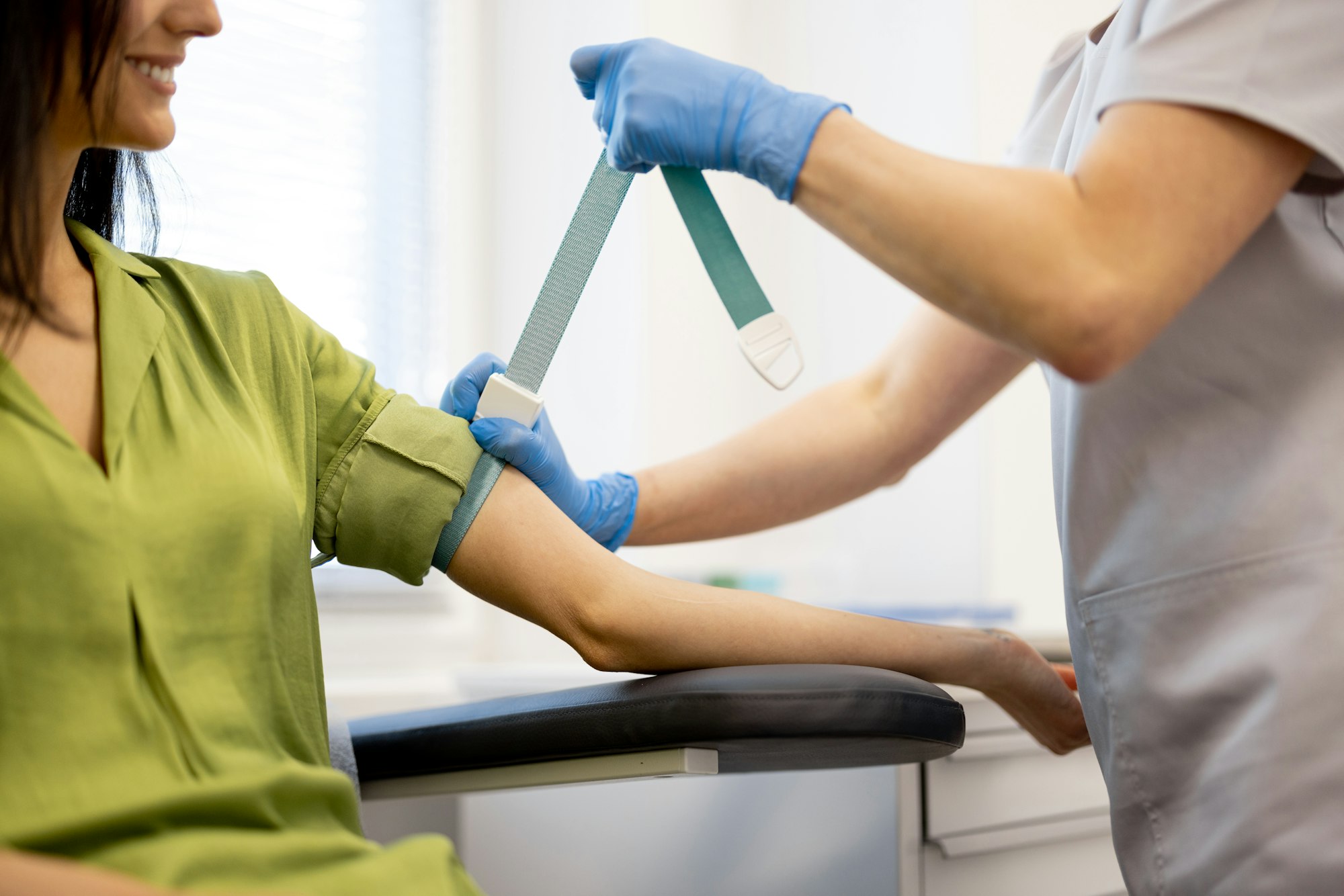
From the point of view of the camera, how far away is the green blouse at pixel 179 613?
730 millimetres

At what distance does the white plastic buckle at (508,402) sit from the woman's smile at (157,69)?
1.21ft

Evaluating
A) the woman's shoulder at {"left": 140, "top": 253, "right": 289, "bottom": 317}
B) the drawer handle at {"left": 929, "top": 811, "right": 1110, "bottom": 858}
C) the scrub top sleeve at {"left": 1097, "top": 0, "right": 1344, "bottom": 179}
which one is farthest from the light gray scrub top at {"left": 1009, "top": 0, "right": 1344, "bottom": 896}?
the woman's shoulder at {"left": 140, "top": 253, "right": 289, "bottom": 317}

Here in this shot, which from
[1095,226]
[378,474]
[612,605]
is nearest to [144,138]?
[378,474]

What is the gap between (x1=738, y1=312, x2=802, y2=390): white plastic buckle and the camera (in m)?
0.98

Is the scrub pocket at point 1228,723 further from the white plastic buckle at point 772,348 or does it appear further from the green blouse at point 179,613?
the green blouse at point 179,613

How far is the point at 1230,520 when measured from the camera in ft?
3.08

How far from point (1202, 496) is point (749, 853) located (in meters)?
0.68

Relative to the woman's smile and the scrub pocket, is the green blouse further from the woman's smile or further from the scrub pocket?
the scrub pocket

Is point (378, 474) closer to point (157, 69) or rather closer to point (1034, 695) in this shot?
point (157, 69)

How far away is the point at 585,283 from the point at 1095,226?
45 cm

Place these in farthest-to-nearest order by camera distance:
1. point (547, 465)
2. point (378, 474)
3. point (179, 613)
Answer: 1. point (547, 465)
2. point (378, 474)
3. point (179, 613)

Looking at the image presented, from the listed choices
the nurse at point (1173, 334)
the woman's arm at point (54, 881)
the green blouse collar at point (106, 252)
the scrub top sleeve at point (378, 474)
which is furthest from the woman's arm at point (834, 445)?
the woman's arm at point (54, 881)

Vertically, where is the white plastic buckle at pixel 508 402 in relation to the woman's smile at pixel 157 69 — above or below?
below

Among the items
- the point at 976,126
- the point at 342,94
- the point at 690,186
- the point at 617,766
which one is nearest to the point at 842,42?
the point at 976,126
